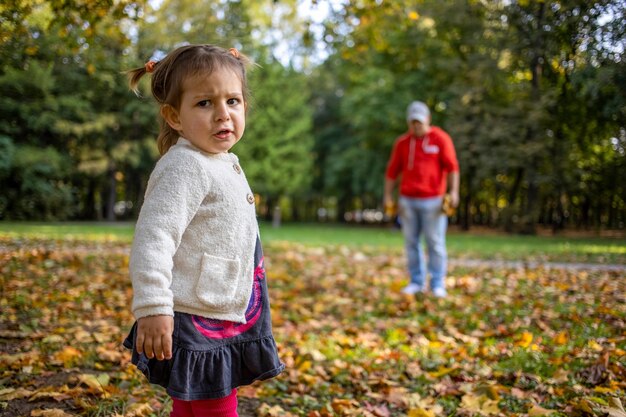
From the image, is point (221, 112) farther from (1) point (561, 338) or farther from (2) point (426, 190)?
(2) point (426, 190)

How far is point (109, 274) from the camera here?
6.80 m

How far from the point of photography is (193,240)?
1.92 m

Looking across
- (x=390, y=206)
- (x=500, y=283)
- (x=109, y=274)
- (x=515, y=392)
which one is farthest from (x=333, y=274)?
(x=515, y=392)

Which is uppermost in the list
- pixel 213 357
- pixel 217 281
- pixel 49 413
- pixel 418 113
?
pixel 418 113

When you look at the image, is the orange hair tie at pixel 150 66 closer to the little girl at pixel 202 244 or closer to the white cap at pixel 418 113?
the little girl at pixel 202 244

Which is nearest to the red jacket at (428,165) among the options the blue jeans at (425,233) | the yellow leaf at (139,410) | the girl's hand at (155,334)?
the blue jeans at (425,233)

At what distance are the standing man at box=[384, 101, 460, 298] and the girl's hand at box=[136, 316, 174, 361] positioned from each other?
4785 millimetres

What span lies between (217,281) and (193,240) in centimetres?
17

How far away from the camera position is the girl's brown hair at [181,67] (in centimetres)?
196

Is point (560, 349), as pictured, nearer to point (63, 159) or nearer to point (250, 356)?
point (250, 356)

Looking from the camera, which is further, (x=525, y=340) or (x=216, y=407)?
(x=525, y=340)

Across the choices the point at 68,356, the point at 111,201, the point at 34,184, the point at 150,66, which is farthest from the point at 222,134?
the point at 111,201

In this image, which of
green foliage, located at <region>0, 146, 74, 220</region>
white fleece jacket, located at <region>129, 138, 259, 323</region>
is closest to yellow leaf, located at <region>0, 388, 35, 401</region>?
white fleece jacket, located at <region>129, 138, 259, 323</region>

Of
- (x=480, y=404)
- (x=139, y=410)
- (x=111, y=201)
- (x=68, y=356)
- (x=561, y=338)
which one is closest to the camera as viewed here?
(x=139, y=410)
